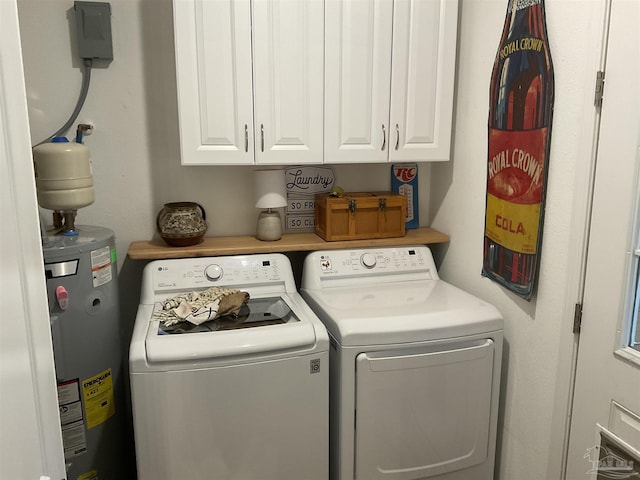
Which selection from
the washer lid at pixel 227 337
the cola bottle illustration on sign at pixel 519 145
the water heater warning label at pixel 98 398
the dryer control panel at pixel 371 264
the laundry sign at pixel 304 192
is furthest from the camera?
the laundry sign at pixel 304 192

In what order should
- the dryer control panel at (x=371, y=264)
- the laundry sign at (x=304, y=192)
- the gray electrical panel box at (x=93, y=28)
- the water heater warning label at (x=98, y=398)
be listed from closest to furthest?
the water heater warning label at (x=98, y=398), the gray electrical panel box at (x=93, y=28), the dryer control panel at (x=371, y=264), the laundry sign at (x=304, y=192)

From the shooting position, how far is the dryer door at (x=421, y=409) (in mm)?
1758

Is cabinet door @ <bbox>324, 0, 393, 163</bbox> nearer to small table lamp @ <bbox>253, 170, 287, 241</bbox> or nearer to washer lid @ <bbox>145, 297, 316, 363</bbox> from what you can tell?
small table lamp @ <bbox>253, 170, 287, 241</bbox>

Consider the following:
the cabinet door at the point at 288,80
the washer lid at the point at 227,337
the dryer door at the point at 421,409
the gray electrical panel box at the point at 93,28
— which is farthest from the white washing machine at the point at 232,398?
the gray electrical panel box at the point at 93,28

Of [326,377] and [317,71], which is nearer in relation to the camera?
[326,377]

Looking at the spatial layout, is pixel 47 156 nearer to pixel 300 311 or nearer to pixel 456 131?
pixel 300 311

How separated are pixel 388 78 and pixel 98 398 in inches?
64.7

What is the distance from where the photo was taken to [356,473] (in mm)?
1812

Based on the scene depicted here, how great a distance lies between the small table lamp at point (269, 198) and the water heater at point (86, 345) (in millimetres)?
621

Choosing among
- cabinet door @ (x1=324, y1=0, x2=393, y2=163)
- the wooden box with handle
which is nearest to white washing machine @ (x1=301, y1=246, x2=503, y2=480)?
the wooden box with handle

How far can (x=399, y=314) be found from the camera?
1813 mm

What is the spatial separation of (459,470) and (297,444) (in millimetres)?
637

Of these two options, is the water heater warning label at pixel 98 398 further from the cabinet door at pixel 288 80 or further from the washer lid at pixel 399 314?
the cabinet door at pixel 288 80

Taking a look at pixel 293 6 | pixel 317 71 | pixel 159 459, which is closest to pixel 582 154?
pixel 317 71
